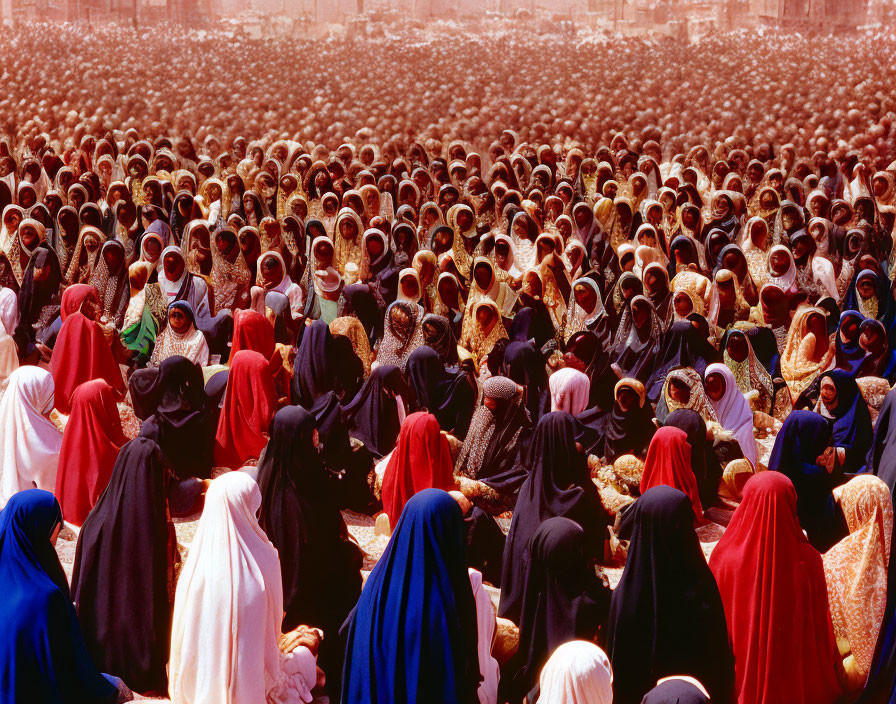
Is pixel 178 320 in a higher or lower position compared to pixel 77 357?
higher

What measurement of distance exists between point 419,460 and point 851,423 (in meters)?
2.52

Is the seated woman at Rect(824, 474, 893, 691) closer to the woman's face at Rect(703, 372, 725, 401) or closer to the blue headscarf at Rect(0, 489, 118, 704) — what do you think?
the woman's face at Rect(703, 372, 725, 401)

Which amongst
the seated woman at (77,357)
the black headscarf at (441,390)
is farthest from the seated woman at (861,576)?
the seated woman at (77,357)

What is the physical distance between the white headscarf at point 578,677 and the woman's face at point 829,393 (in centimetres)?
361

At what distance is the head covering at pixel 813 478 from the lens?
499 cm

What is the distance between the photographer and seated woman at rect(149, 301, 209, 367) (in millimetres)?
7102

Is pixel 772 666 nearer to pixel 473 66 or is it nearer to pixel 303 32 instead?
pixel 473 66

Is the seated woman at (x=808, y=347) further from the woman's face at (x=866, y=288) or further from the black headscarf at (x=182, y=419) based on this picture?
the black headscarf at (x=182, y=419)

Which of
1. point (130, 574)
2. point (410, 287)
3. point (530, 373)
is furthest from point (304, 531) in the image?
point (410, 287)

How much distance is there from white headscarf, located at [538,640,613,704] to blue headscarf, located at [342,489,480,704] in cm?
49

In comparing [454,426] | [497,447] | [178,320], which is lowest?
[454,426]

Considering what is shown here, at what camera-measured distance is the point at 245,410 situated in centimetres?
638

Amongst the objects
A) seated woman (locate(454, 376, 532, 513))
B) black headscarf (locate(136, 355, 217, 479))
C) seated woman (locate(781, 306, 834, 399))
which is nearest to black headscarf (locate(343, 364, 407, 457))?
seated woman (locate(454, 376, 532, 513))

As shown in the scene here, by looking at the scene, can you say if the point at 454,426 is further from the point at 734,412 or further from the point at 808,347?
the point at 808,347
